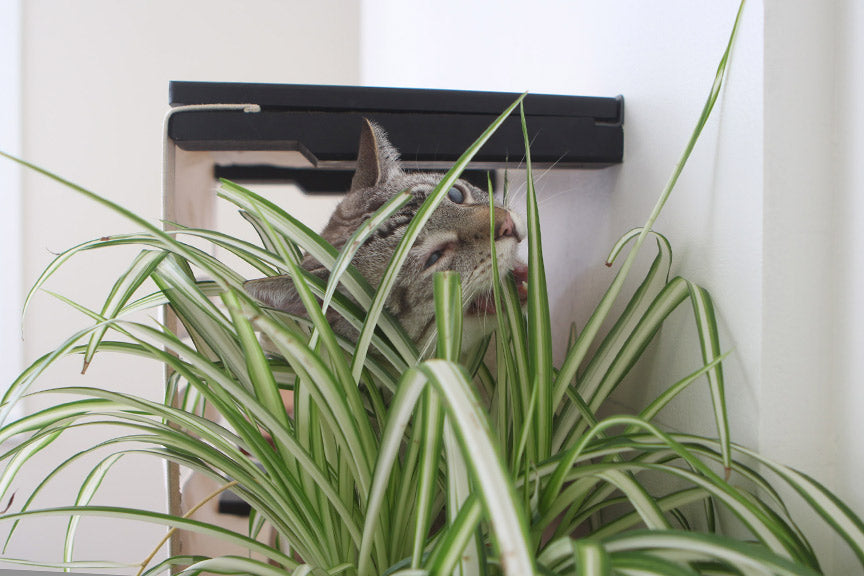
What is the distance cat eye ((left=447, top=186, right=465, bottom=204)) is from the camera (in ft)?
2.42

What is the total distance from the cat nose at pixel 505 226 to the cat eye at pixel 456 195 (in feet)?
0.24

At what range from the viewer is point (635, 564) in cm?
30

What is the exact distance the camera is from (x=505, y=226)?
2.22ft

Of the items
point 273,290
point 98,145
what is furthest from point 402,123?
point 98,145

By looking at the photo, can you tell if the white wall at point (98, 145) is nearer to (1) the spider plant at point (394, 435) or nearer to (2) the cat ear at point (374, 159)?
(2) the cat ear at point (374, 159)

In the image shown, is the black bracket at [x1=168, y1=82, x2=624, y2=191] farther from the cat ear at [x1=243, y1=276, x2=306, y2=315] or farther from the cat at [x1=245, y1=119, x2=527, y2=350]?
the cat ear at [x1=243, y1=276, x2=306, y2=315]

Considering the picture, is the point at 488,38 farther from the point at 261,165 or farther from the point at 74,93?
the point at 74,93

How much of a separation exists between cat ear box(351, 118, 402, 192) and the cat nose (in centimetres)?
13

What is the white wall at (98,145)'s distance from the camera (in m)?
2.28

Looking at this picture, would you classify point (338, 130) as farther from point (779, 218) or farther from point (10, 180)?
point (10, 180)

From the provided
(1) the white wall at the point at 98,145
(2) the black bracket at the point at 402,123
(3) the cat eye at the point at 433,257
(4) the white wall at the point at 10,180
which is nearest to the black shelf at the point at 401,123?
(2) the black bracket at the point at 402,123

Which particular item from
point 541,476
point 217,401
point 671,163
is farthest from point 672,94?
point 217,401

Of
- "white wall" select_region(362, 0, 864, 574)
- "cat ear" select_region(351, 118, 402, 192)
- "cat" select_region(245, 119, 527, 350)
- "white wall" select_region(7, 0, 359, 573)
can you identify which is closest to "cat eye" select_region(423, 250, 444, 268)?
"cat" select_region(245, 119, 527, 350)

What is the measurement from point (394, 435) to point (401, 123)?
40 centimetres
